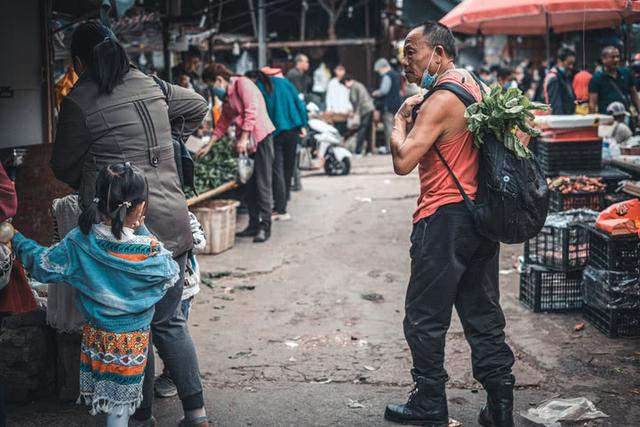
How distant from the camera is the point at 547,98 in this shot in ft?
37.4

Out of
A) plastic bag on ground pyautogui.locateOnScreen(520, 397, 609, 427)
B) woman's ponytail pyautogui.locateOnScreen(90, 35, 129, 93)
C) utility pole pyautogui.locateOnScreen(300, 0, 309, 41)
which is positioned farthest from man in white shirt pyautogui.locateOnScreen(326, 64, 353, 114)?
woman's ponytail pyautogui.locateOnScreen(90, 35, 129, 93)

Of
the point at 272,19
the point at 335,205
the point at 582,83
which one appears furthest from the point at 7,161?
the point at 272,19

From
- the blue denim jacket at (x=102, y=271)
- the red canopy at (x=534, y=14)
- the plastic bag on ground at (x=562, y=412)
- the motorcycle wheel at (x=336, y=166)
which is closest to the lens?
the blue denim jacket at (x=102, y=271)

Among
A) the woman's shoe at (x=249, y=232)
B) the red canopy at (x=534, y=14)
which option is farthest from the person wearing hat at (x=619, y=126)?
the woman's shoe at (x=249, y=232)

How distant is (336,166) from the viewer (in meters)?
15.3

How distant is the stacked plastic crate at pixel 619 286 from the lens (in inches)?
230

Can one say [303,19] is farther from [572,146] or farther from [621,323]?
[621,323]

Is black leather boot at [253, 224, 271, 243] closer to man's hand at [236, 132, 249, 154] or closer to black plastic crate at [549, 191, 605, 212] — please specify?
man's hand at [236, 132, 249, 154]

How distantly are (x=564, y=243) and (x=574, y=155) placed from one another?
5.43 feet

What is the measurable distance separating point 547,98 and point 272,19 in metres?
11.7

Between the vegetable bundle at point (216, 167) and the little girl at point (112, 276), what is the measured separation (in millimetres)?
5248

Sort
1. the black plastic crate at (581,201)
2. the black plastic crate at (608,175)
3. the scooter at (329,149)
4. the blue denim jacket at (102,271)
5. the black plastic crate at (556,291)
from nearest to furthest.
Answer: the blue denim jacket at (102,271)
the black plastic crate at (556,291)
the black plastic crate at (581,201)
the black plastic crate at (608,175)
the scooter at (329,149)

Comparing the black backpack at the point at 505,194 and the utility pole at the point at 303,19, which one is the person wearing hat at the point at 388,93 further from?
the black backpack at the point at 505,194

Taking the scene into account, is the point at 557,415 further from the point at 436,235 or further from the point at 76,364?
the point at 76,364
